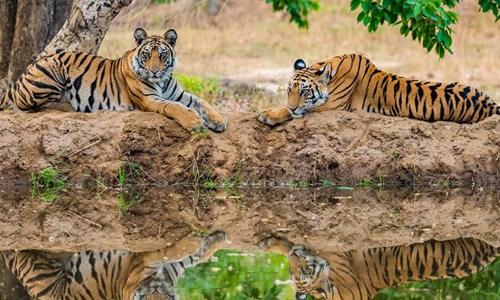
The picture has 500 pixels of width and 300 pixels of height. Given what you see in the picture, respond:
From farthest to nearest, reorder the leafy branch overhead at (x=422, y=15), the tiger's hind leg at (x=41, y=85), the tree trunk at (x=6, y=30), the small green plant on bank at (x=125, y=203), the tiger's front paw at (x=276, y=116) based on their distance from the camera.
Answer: the tree trunk at (x=6, y=30) < the tiger's hind leg at (x=41, y=85) < the tiger's front paw at (x=276, y=116) < the leafy branch overhead at (x=422, y=15) < the small green plant on bank at (x=125, y=203)

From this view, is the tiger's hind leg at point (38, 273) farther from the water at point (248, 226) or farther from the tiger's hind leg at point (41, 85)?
the tiger's hind leg at point (41, 85)

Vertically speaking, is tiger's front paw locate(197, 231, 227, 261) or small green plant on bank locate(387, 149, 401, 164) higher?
small green plant on bank locate(387, 149, 401, 164)

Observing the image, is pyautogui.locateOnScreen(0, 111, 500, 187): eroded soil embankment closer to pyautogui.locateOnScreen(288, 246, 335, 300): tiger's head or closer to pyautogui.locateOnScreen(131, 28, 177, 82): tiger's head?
pyautogui.locateOnScreen(131, 28, 177, 82): tiger's head

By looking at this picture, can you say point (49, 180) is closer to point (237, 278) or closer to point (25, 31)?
point (25, 31)

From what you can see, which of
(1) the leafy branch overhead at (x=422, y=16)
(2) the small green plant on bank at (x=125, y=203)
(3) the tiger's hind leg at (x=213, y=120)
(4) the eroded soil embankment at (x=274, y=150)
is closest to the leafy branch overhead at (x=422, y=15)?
(1) the leafy branch overhead at (x=422, y=16)

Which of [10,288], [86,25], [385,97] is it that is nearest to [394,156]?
[385,97]

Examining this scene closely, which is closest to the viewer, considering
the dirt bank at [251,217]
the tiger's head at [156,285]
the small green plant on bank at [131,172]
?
the tiger's head at [156,285]

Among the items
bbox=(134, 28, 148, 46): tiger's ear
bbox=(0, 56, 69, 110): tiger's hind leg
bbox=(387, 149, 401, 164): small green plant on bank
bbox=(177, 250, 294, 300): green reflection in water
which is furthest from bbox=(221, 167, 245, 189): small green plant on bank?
bbox=(177, 250, 294, 300): green reflection in water

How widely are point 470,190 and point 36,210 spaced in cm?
426

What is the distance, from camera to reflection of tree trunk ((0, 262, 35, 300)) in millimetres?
5602

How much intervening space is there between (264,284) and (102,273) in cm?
118

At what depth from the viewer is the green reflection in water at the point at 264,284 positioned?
562 cm

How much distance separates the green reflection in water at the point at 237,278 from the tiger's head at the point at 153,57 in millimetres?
3179

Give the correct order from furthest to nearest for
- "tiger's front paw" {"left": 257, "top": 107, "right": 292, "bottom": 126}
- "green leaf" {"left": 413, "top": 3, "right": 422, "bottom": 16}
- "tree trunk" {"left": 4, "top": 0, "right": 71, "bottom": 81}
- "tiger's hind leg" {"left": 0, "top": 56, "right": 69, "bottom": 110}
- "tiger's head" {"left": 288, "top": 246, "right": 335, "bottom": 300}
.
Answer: "tree trunk" {"left": 4, "top": 0, "right": 71, "bottom": 81}
"tiger's hind leg" {"left": 0, "top": 56, "right": 69, "bottom": 110}
"tiger's front paw" {"left": 257, "top": 107, "right": 292, "bottom": 126}
"green leaf" {"left": 413, "top": 3, "right": 422, "bottom": 16}
"tiger's head" {"left": 288, "top": 246, "right": 335, "bottom": 300}
